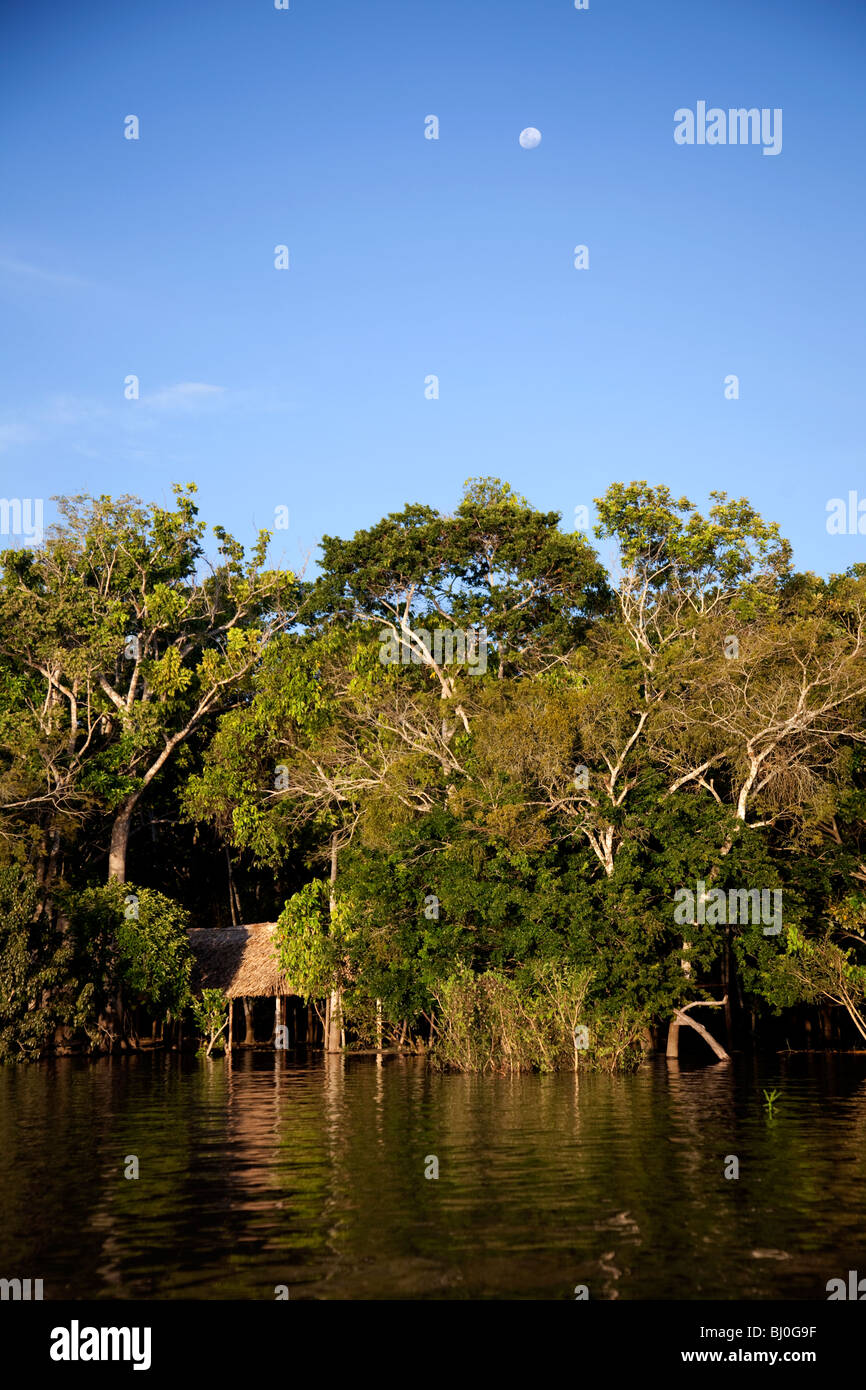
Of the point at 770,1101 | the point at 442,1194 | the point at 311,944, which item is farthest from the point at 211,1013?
the point at 442,1194

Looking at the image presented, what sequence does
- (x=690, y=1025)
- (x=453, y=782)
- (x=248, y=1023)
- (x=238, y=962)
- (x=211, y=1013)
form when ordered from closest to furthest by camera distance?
(x=690, y=1025)
(x=453, y=782)
(x=211, y=1013)
(x=238, y=962)
(x=248, y=1023)

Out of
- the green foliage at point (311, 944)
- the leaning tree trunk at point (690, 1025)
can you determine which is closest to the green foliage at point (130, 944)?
the green foliage at point (311, 944)

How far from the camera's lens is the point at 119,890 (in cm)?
3841

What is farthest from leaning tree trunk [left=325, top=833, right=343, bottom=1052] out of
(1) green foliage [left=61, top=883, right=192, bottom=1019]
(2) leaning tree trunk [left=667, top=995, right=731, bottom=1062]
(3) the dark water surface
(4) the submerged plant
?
(4) the submerged plant

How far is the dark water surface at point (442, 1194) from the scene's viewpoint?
31.9 feet

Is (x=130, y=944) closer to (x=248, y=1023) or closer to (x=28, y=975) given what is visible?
(x=28, y=975)

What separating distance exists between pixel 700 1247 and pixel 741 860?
20567mm

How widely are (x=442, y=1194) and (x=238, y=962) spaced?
94.2 ft

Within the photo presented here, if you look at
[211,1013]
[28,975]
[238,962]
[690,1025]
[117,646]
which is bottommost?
[211,1013]

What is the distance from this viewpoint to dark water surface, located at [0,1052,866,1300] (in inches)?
383

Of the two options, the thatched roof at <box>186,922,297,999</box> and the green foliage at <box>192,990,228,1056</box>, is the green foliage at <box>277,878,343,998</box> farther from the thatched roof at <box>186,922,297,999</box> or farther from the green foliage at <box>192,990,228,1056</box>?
the green foliage at <box>192,990,228,1056</box>

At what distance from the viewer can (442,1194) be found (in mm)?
13133

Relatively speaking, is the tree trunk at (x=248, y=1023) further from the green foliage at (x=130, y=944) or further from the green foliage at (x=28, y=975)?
the green foliage at (x=28, y=975)
